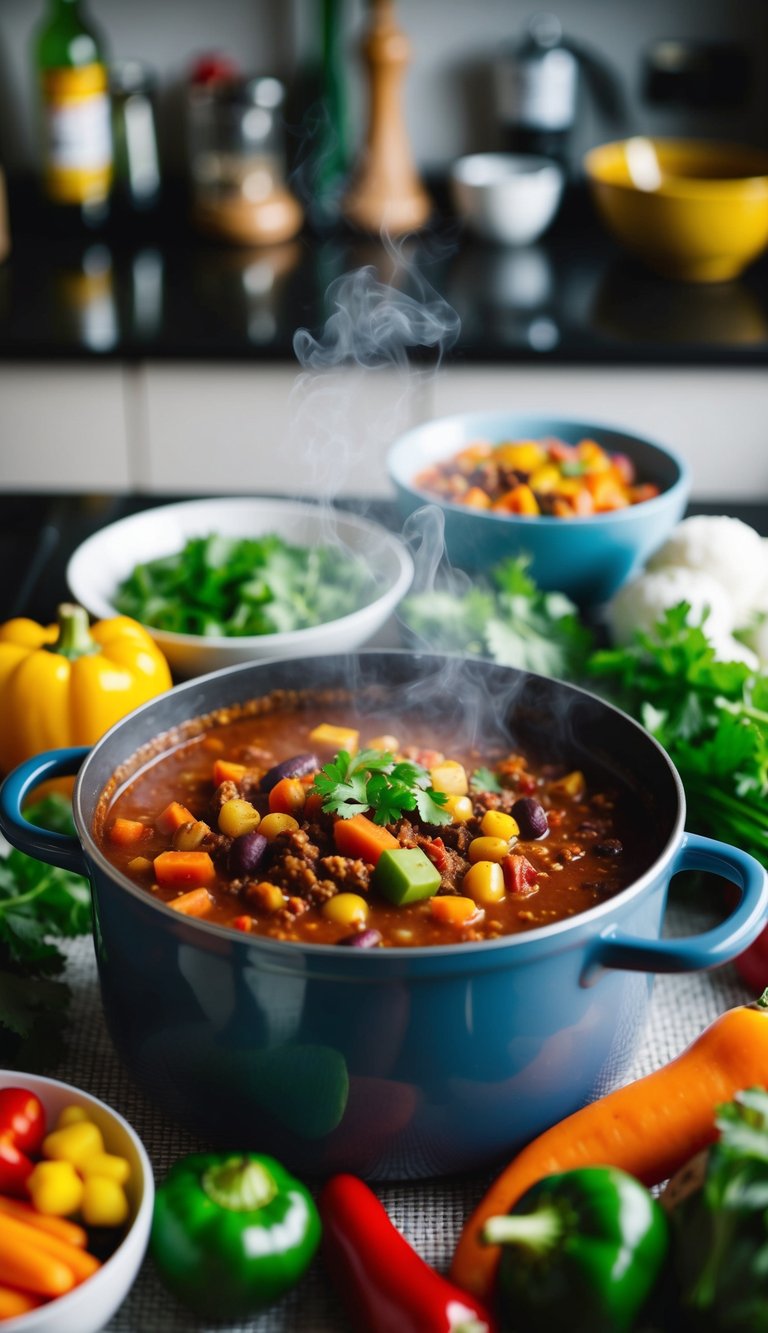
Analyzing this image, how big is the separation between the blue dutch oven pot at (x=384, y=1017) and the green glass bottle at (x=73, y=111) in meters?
3.29

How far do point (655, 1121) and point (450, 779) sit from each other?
409 mm

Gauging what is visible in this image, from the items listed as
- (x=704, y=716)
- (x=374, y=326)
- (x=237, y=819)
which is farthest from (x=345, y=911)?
(x=374, y=326)

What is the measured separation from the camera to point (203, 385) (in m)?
3.54

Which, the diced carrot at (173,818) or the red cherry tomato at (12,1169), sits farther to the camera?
the diced carrot at (173,818)

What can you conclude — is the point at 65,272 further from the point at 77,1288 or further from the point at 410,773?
the point at 77,1288

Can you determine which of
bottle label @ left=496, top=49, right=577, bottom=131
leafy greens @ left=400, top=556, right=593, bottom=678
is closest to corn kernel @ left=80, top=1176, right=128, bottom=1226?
leafy greens @ left=400, top=556, right=593, bottom=678

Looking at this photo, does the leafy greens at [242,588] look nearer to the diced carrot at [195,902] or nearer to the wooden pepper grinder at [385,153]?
the diced carrot at [195,902]

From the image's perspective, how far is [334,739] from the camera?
1583 mm

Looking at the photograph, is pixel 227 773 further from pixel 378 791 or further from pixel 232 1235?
pixel 232 1235

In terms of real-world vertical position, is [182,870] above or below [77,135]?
below

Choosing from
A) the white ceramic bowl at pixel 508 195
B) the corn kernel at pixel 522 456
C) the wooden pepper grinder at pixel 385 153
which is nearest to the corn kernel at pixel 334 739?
the corn kernel at pixel 522 456

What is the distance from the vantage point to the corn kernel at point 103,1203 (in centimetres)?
106

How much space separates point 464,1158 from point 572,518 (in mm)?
1053

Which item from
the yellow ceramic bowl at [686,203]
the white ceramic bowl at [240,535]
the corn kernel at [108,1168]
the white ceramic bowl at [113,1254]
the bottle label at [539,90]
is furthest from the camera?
the bottle label at [539,90]
